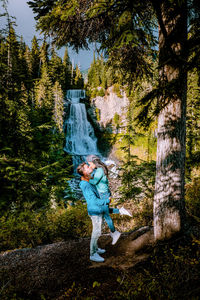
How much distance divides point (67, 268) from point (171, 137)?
3.35 m

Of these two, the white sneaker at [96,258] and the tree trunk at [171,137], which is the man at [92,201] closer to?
the white sneaker at [96,258]

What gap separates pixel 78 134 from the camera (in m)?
30.2

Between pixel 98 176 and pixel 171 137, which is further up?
pixel 171 137

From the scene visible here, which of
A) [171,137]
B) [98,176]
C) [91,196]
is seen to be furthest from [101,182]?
[171,137]

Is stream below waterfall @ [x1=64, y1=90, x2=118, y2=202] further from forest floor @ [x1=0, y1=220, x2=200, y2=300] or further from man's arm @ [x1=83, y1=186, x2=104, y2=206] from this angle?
man's arm @ [x1=83, y1=186, x2=104, y2=206]

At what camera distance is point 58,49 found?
11.6 ft

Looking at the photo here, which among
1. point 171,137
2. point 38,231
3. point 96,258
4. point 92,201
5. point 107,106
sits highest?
point 107,106

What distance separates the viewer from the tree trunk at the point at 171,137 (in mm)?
2816

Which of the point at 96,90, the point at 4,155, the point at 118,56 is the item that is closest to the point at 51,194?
the point at 4,155

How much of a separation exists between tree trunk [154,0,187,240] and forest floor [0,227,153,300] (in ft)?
2.62

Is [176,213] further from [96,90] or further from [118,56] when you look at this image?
[96,90]

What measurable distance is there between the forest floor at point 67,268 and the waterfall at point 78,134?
22115 millimetres

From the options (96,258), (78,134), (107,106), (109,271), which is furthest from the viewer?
(107,106)

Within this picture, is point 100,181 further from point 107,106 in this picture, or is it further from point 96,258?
point 107,106
